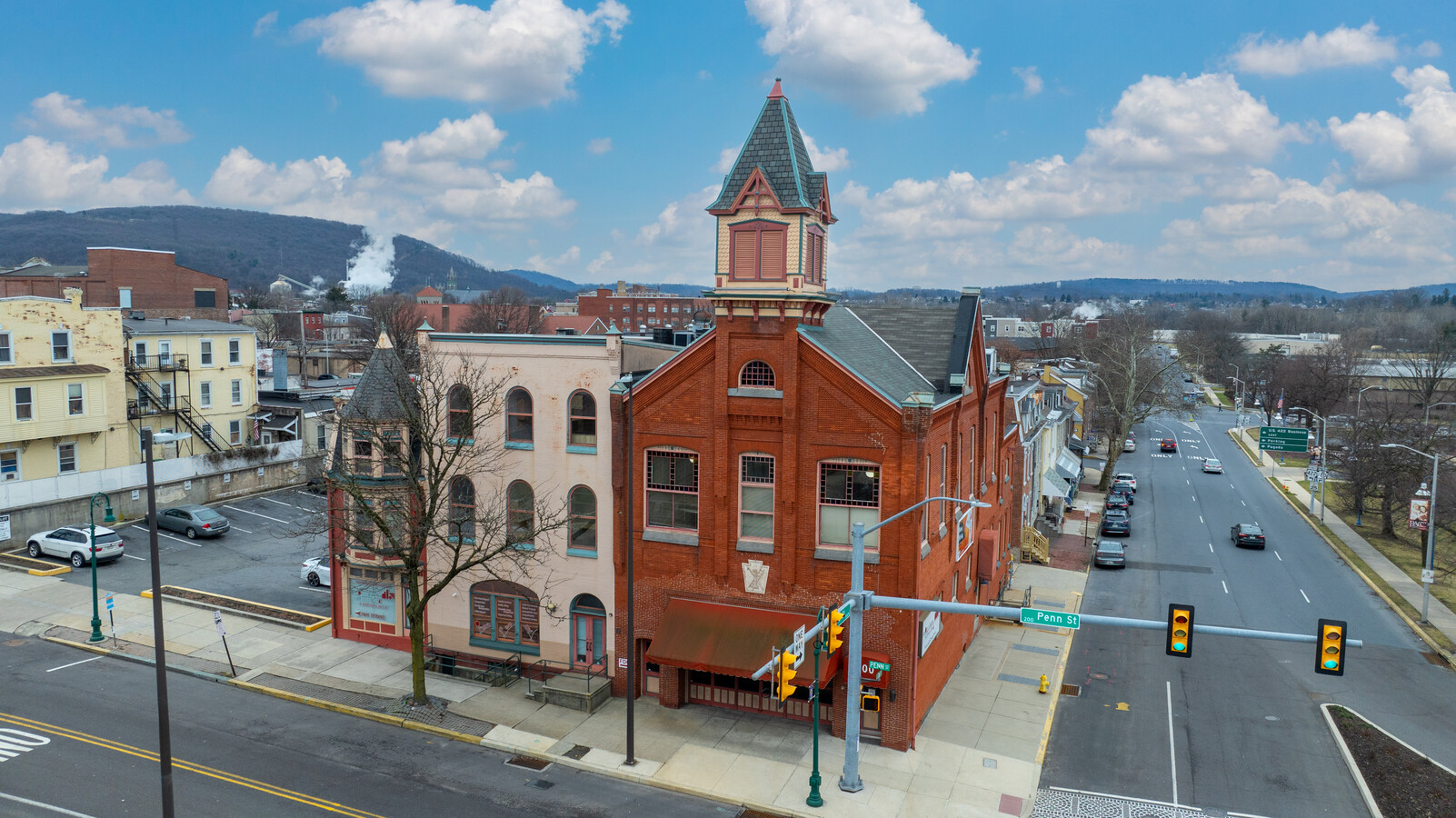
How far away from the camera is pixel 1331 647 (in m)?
16.0

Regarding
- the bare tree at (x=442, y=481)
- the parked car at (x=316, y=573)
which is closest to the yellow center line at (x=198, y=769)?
the bare tree at (x=442, y=481)

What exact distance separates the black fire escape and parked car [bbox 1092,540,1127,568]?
48.5 meters

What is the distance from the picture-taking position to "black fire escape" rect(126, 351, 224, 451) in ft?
164

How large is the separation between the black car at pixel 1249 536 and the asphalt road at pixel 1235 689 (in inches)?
29.7

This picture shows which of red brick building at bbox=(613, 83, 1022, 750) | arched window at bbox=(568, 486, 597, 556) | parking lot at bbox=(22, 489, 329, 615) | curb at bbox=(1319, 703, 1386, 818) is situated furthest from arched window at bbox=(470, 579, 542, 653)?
curb at bbox=(1319, 703, 1386, 818)

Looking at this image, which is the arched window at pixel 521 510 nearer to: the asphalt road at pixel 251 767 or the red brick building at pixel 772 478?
the red brick building at pixel 772 478

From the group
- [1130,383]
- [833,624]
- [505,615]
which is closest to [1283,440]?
[1130,383]

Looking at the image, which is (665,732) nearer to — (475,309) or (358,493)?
(358,493)

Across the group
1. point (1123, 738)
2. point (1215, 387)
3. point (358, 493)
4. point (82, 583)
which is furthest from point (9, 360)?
point (1215, 387)

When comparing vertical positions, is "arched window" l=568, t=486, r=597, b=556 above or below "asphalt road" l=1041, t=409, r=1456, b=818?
above

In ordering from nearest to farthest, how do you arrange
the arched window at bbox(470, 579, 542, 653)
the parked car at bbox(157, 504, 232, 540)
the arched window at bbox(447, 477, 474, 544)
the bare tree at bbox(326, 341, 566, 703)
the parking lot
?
the bare tree at bbox(326, 341, 566, 703)
the arched window at bbox(447, 477, 474, 544)
the arched window at bbox(470, 579, 542, 653)
the parking lot
the parked car at bbox(157, 504, 232, 540)

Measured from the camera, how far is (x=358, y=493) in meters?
24.2

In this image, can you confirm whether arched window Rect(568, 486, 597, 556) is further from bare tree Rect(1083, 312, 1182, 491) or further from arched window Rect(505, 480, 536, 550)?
bare tree Rect(1083, 312, 1182, 491)

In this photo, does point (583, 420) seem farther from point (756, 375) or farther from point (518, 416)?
point (756, 375)
